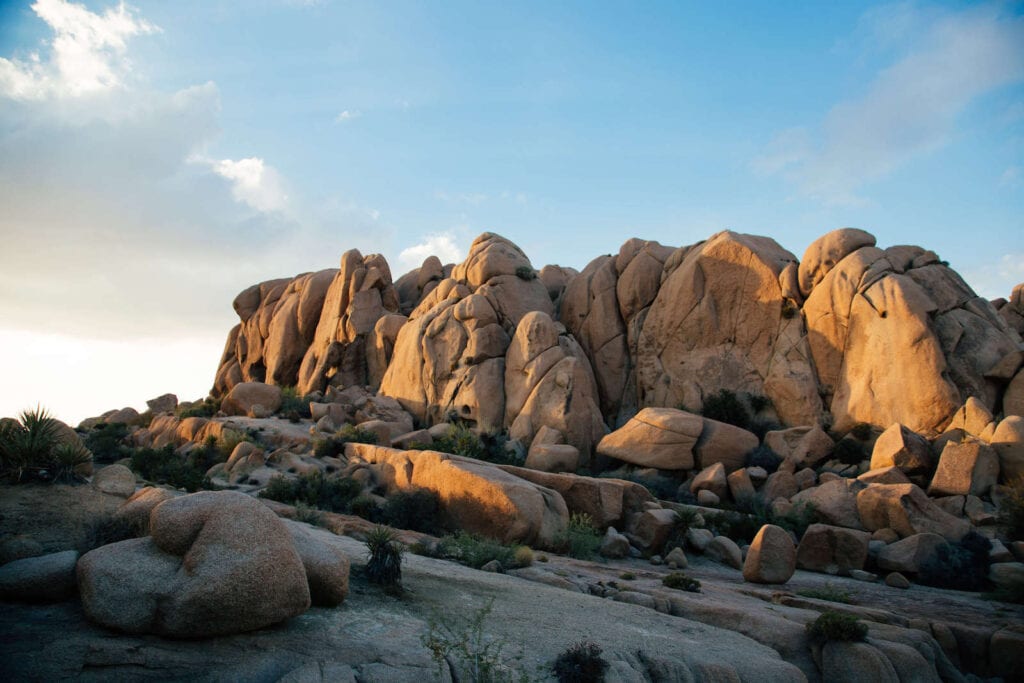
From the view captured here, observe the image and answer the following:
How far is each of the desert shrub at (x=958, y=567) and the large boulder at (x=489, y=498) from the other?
10.4 meters

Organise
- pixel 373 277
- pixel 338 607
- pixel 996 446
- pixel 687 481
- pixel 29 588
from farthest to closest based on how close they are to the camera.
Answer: pixel 373 277
pixel 687 481
pixel 996 446
pixel 338 607
pixel 29 588

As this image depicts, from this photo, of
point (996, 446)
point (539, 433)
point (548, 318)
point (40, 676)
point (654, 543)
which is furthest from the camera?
point (548, 318)

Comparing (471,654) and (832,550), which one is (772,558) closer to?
(832,550)

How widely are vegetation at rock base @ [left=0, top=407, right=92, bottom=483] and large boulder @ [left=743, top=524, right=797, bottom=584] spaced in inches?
642

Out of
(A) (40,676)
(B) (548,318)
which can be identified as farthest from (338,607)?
(B) (548,318)

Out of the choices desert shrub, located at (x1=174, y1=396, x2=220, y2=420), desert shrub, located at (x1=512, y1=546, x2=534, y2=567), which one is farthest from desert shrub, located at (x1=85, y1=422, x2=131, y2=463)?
desert shrub, located at (x1=512, y1=546, x2=534, y2=567)

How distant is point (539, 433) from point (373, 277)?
21.8 m

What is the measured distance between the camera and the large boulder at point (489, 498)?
18.4 meters

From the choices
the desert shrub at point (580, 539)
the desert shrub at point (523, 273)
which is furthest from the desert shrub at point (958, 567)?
the desert shrub at point (523, 273)

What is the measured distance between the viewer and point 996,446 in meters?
23.9

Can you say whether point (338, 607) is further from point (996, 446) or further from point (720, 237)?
point (720, 237)

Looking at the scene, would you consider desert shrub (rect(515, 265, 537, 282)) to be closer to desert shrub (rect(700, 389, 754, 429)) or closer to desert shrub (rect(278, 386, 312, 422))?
desert shrub (rect(700, 389, 754, 429))

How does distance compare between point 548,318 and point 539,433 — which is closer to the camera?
point 539,433

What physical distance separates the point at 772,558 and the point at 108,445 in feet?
96.4
